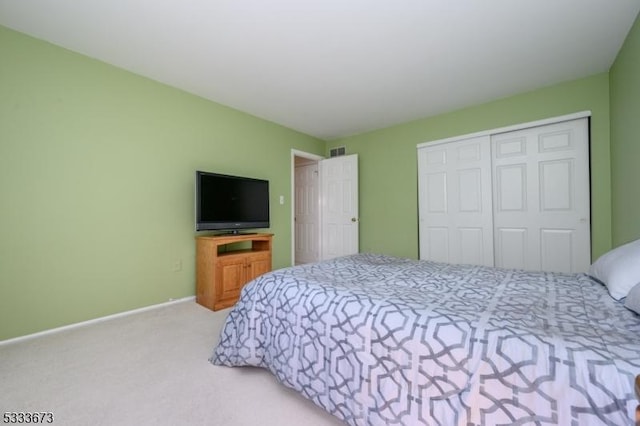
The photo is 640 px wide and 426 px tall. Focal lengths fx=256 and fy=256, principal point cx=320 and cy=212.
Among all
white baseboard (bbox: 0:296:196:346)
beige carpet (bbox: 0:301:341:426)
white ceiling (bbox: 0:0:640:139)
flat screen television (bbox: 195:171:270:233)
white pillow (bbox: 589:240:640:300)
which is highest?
white ceiling (bbox: 0:0:640:139)

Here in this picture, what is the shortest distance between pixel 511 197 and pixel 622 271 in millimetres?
2168

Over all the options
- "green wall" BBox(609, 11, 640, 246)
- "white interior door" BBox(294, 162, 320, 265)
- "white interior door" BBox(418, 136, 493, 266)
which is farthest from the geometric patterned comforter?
"white interior door" BBox(294, 162, 320, 265)

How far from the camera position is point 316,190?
15.8ft

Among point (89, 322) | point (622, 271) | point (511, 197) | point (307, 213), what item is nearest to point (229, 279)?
point (89, 322)

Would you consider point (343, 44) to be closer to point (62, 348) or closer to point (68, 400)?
point (68, 400)

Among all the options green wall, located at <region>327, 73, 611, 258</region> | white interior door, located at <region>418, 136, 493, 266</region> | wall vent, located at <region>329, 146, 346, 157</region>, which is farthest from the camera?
wall vent, located at <region>329, 146, 346, 157</region>

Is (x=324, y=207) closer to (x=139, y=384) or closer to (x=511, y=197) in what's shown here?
(x=511, y=197)

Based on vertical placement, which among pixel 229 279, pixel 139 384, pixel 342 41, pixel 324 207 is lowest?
pixel 139 384

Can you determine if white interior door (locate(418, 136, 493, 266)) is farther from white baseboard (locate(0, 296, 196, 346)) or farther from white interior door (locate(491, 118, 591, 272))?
white baseboard (locate(0, 296, 196, 346))

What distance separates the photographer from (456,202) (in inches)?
137

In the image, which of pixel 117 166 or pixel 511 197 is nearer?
pixel 117 166

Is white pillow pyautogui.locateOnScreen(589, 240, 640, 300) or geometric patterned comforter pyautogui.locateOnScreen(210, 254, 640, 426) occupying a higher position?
white pillow pyautogui.locateOnScreen(589, 240, 640, 300)

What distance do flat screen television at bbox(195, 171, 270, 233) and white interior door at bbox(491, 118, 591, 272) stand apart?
3.03 metres

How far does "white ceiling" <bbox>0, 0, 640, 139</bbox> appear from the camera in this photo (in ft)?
5.92
